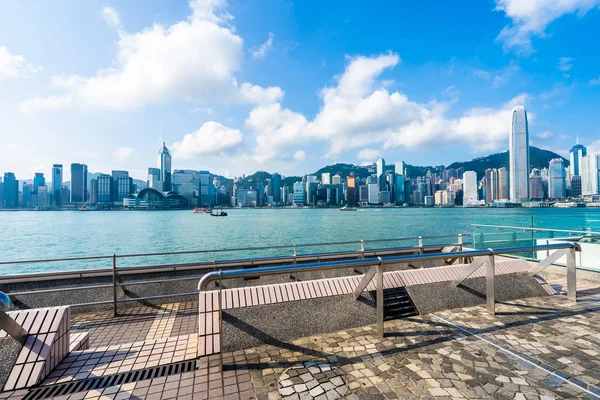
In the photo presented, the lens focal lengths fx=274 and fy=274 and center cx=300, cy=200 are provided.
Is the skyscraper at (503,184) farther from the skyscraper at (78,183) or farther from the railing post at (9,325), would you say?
the skyscraper at (78,183)

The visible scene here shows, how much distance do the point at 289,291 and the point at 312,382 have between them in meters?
1.39

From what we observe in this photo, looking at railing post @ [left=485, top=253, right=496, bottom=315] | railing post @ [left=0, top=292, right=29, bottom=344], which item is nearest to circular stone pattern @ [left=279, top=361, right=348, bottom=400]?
railing post @ [left=0, top=292, right=29, bottom=344]

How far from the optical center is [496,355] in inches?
120

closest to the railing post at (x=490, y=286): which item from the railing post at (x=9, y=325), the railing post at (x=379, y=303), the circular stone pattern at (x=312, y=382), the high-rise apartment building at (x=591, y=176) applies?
the railing post at (x=379, y=303)

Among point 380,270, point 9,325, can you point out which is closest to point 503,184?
point 380,270

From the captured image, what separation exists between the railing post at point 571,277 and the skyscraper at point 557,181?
504 ft

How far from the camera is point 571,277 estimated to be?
4828 mm

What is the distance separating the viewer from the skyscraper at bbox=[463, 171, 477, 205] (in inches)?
5827

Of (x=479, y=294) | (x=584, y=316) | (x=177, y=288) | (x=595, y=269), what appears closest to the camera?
(x=584, y=316)

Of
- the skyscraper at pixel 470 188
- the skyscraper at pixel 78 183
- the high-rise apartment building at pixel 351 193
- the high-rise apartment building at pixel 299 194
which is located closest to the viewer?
the skyscraper at pixel 470 188

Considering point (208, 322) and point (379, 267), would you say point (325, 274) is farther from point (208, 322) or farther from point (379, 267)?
point (208, 322)

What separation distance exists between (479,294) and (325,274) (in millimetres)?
3917

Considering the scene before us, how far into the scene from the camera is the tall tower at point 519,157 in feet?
403

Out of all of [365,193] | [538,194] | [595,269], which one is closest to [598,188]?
[538,194]
